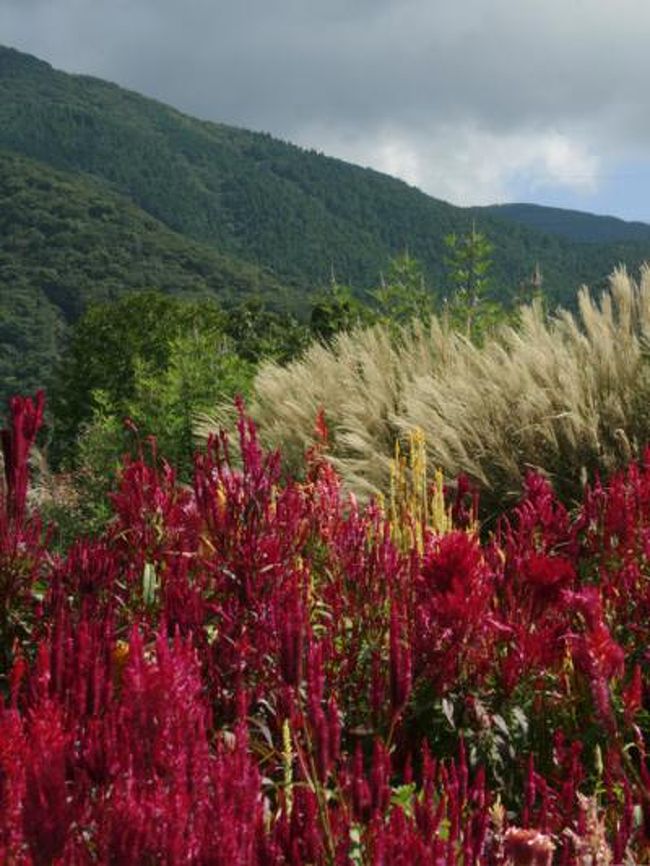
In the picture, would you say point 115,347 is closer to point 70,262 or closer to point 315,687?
point 315,687

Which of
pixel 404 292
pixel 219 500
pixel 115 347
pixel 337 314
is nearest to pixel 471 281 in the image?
pixel 404 292

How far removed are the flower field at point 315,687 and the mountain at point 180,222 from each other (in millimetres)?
50613

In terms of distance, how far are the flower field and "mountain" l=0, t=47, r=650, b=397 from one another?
166 feet

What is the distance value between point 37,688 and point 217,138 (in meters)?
203

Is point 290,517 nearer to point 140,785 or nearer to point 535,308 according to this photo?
point 140,785

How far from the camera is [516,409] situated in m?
5.30

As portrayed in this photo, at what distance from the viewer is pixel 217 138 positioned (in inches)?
7687

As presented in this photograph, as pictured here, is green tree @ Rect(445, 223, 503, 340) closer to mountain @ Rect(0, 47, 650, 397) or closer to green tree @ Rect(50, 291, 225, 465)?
green tree @ Rect(50, 291, 225, 465)

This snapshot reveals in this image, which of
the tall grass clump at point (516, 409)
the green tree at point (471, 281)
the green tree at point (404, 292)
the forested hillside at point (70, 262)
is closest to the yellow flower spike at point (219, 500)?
the tall grass clump at point (516, 409)

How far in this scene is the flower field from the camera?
4.01 feet

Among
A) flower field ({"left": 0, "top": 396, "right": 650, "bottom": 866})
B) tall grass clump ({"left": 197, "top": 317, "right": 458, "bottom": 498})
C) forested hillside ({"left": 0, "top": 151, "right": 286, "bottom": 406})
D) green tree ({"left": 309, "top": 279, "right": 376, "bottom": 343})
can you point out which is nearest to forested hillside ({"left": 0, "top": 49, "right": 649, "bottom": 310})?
forested hillside ({"left": 0, "top": 151, "right": 286, "bottom": 406})

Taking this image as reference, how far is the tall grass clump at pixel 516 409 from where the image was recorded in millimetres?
5070

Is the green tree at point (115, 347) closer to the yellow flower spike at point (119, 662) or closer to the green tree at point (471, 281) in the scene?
the green tree at point (471, 281)

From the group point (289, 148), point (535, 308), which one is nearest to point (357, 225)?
point (289, 148)
